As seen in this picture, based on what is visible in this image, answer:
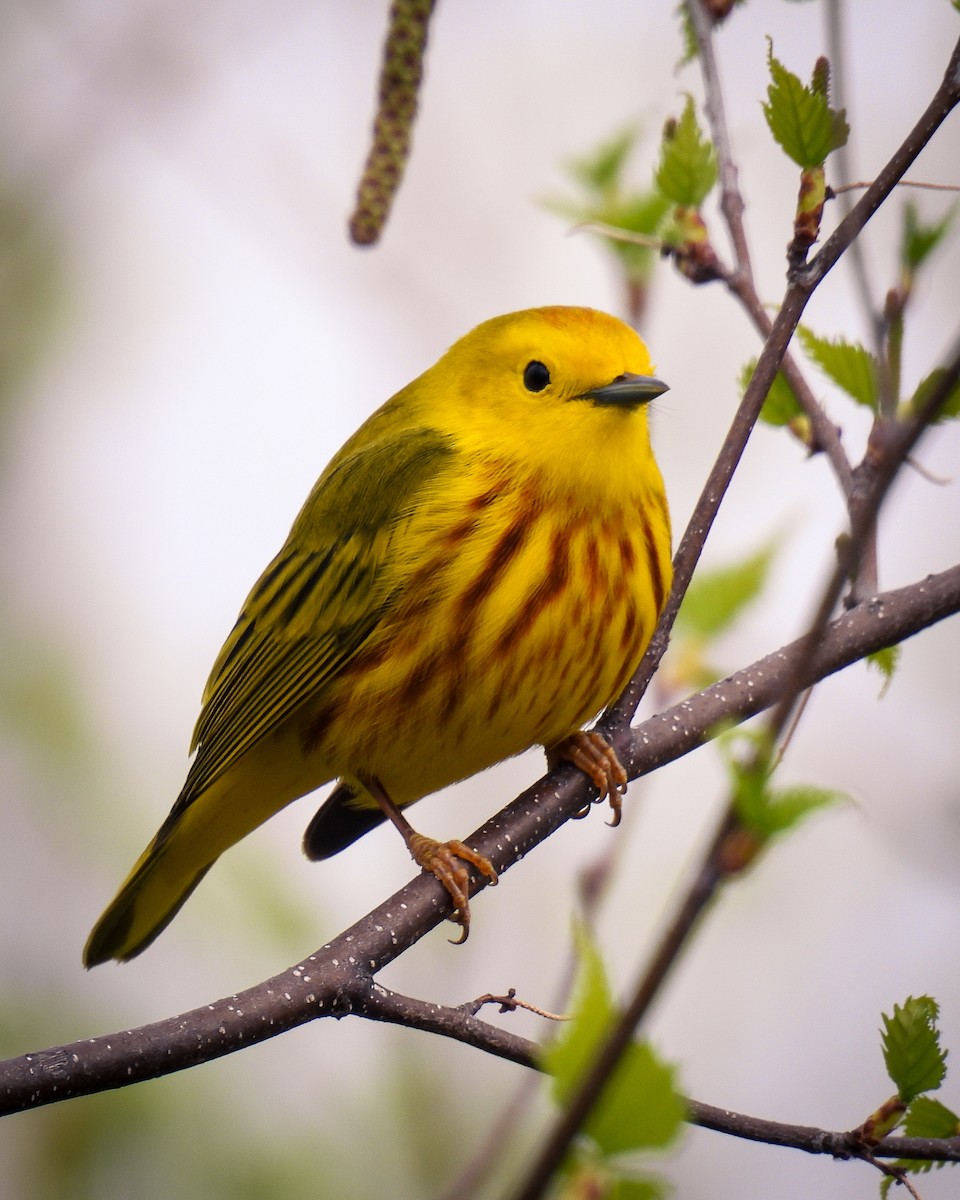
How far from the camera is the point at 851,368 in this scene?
2.40 meters

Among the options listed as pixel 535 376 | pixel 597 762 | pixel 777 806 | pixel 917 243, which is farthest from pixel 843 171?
pixel 777 806

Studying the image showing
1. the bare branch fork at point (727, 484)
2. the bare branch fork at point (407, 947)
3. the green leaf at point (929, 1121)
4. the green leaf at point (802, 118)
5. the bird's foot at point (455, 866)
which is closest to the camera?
the bare branch fork at point (727, 484)

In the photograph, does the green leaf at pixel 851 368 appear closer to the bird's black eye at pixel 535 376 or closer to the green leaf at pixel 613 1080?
the bird's black eye at pixel 535 376

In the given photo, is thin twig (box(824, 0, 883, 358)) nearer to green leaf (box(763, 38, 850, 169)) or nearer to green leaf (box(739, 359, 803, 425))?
green leaf (box(763, 38, 850, 169))

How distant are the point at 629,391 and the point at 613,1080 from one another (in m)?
1.68

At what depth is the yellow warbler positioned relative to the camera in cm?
271

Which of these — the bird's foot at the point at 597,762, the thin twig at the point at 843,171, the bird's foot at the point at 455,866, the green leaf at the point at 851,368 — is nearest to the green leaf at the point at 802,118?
the thin twig at the point at 843,171

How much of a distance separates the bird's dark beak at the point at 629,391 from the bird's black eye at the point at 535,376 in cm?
15

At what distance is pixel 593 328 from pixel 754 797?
1919 mm

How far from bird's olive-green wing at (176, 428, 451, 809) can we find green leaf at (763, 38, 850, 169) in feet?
3.67

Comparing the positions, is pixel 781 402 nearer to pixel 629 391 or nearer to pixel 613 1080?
pixel 629 391

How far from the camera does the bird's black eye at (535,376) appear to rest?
290 cm

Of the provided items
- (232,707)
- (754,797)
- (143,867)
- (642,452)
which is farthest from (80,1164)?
(754,797)

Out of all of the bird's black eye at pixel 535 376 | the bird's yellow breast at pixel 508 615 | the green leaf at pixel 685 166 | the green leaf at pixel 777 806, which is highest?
the green leaf at pixel 685 166
